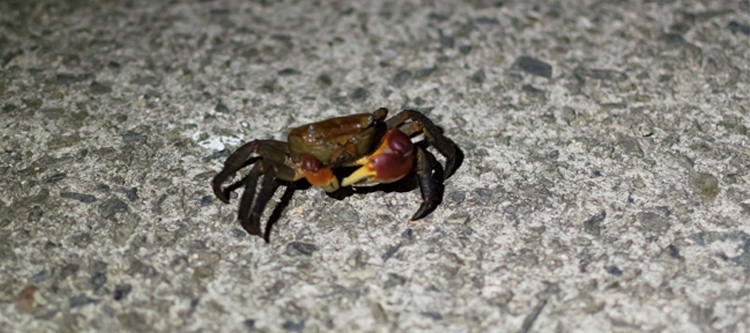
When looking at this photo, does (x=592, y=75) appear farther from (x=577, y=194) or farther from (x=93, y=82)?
(x=93, y=82)

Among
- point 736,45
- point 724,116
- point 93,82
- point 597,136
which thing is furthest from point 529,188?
point 93,82

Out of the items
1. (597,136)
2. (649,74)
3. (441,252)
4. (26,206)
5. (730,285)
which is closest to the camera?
(730,285)

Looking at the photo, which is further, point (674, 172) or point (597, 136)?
point (597, 136)

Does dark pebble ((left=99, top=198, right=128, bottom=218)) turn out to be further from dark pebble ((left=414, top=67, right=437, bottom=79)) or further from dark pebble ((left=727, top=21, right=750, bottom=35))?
dark pebble ((left=727, top=21, right=750, bottom=35))

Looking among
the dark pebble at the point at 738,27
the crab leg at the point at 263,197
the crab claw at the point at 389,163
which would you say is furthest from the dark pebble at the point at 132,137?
the dark pebble at the point at 738,27

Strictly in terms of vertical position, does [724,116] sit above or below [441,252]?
above

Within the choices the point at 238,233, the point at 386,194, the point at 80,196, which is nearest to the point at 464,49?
the point at 386,194

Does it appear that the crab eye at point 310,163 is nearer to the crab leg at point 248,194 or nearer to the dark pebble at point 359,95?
the crab leg at point 248,194
